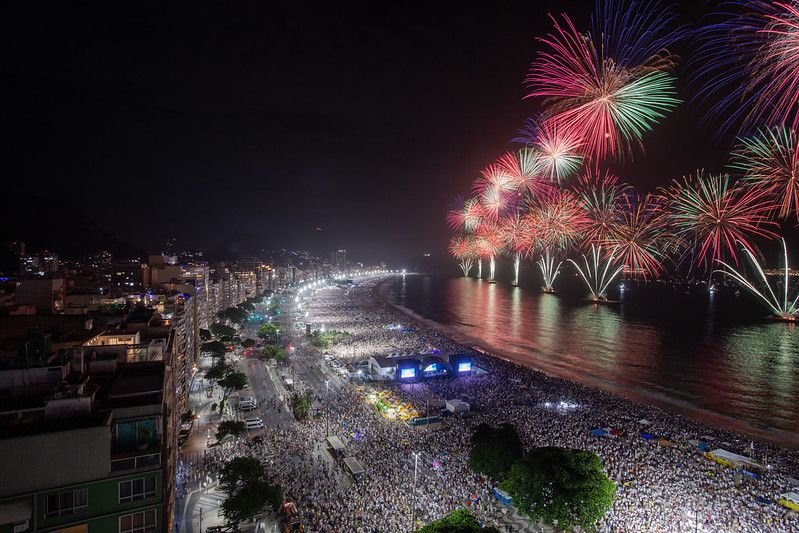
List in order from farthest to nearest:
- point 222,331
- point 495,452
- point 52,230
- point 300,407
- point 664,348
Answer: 1. point 52,230
2. point 664,348
3. point 222,331
4. point 300,407
5. point 495,452

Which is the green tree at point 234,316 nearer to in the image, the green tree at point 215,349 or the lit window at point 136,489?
the green tree at point 215,349

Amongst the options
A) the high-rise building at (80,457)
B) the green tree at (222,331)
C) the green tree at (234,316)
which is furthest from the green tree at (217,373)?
the green tree at (234,316)

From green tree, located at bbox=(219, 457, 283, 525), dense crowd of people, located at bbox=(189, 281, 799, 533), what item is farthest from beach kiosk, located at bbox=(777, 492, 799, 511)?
green tree, located at bbox=(219, 457, 283, 525)

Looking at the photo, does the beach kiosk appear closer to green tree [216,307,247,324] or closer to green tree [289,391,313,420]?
green tree [289,391,313,420]

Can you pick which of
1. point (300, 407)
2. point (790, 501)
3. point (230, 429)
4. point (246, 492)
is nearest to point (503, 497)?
point (246, 492)

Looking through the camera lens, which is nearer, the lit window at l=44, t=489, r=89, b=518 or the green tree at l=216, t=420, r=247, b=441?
the lit window at l=44, t=489, r=89, b=518

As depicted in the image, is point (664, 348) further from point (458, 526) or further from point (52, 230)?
point (52, 230)
